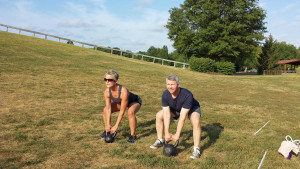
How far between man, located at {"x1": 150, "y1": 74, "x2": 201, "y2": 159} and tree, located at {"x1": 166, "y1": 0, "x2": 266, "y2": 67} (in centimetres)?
3453

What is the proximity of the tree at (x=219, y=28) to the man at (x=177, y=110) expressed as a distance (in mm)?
34530

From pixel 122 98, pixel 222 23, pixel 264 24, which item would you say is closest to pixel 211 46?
pixel 222 23

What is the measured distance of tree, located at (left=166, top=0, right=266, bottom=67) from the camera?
3875cm

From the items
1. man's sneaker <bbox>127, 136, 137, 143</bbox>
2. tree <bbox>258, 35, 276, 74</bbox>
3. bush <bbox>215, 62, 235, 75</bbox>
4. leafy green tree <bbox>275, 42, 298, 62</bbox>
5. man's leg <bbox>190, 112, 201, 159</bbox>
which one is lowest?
man's sneaker <bbox>127, 136, 137, 143</bbox>

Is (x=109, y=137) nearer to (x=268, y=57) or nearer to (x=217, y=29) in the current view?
(x=217, y=29)

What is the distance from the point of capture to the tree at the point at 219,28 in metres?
38.8

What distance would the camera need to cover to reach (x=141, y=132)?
272 inches

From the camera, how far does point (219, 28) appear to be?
3928 cm

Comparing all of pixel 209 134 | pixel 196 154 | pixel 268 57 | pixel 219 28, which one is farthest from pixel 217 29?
pixel 196 154

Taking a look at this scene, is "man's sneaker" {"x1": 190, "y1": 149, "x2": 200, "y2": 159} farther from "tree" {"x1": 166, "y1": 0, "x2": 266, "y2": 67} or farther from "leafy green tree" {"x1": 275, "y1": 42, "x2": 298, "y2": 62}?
"leafy green tree" {"x1": 275, "y1": 42, "x2": 298, "y2": 62}

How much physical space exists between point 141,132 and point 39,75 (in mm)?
10926

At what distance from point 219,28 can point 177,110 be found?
36.9 metres

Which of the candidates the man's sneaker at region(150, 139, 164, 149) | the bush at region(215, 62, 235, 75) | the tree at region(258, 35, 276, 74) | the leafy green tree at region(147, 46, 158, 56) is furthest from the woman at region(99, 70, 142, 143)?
the leafy green tree at region(147, 46, 158, 56)

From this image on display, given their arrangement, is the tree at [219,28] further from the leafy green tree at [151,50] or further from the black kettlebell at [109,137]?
the leafy green tree at [151,50]
